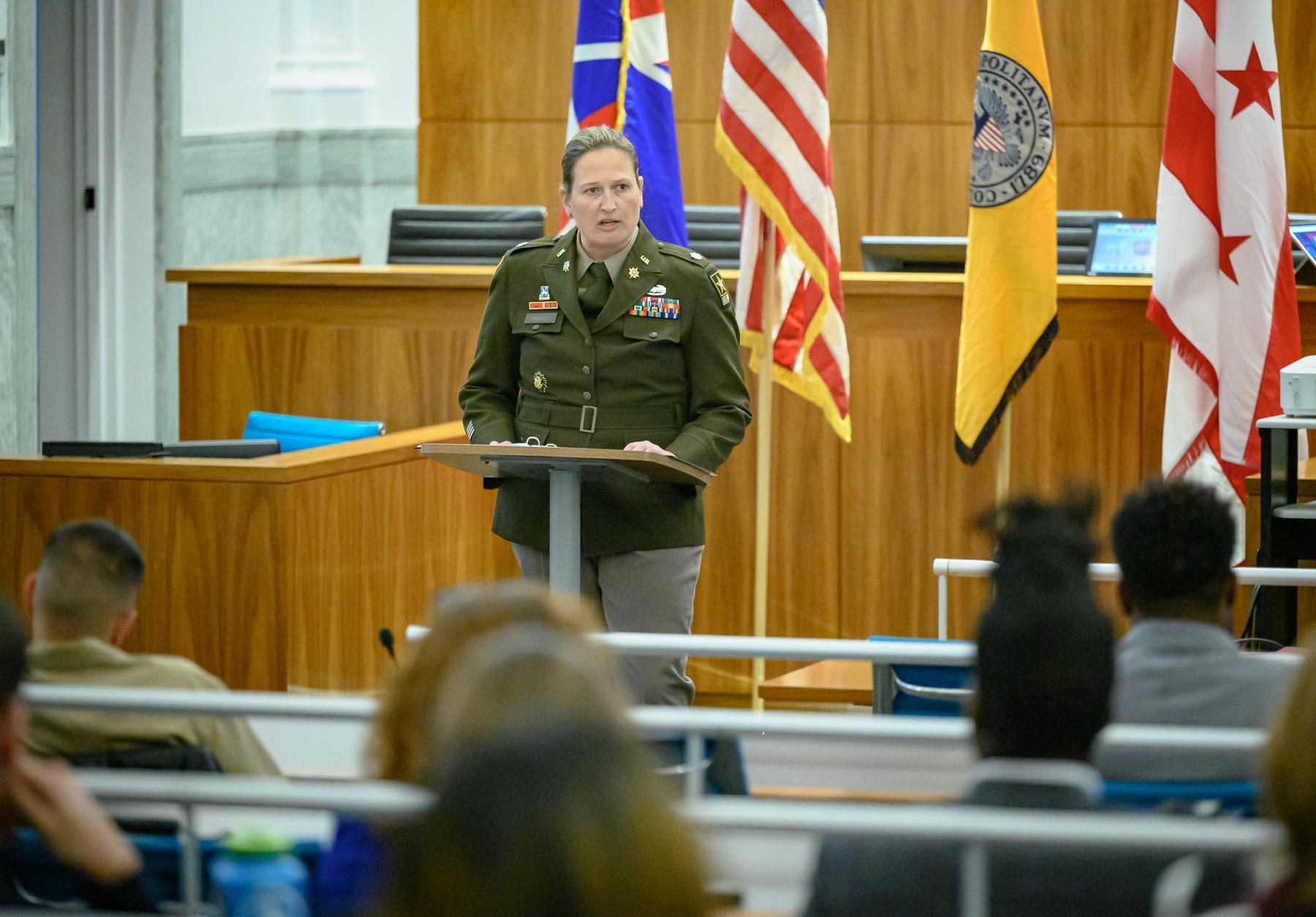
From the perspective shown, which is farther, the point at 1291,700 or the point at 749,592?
the point at 749,592

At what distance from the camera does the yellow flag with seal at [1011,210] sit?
4.73 m

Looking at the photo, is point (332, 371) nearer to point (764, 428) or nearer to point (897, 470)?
point (764, 428)

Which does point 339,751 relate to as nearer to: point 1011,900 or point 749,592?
point 749,592

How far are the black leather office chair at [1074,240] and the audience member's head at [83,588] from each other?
495cm

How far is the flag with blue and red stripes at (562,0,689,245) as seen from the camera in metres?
5.05

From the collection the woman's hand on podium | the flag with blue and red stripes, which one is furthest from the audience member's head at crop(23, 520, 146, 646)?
the flag with blue and red stripes

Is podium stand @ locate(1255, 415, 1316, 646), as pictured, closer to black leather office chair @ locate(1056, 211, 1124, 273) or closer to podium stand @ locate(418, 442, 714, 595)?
podium stand @ locate(418, 442, 714, 595)

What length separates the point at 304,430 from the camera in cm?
552

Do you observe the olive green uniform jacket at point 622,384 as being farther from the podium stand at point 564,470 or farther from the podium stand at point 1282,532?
the podium stand at point 1282,532

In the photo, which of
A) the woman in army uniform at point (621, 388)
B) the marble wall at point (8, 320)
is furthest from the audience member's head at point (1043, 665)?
the marble wall at point (8, 320)

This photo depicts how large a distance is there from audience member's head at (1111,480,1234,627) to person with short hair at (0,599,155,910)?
1.25 metres

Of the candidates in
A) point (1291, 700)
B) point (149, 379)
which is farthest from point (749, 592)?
point (1291, 700)

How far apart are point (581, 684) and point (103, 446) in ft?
12.8

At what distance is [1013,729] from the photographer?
5.28 feet
